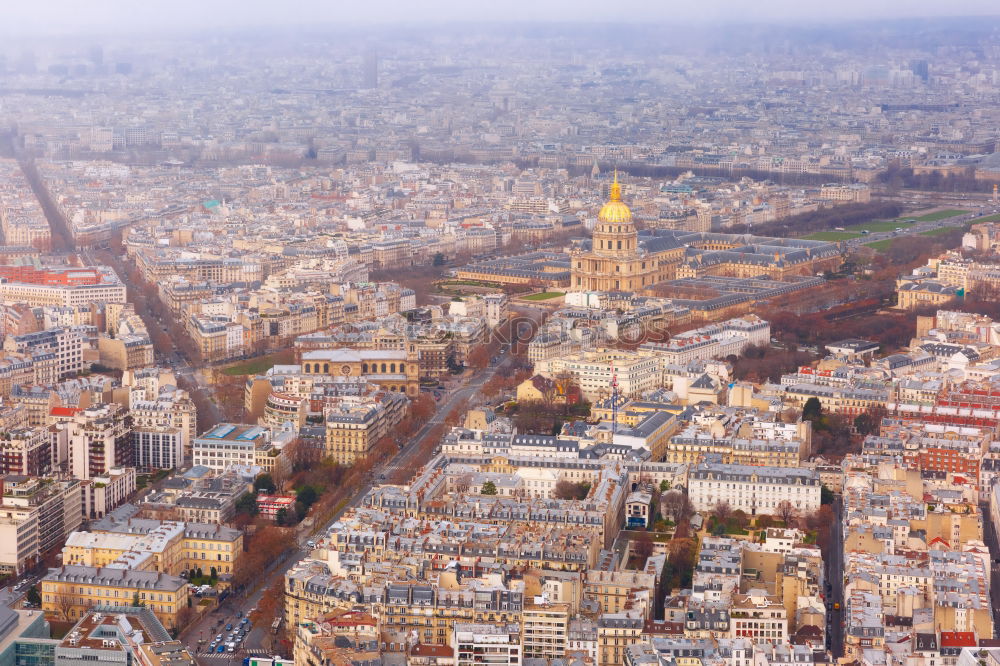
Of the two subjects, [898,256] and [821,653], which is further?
[898,256]

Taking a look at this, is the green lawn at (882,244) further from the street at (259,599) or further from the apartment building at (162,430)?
the apartment building at (162,430)

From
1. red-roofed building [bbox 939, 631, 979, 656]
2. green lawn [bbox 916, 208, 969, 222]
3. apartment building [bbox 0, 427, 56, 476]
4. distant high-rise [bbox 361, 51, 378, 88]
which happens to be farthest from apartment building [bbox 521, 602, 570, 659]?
distant high-rise [bbox 361, 51, 378, 88]

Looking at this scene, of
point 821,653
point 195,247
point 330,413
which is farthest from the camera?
point 195,247

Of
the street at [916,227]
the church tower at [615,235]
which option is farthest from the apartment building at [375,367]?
the street at [916,227]

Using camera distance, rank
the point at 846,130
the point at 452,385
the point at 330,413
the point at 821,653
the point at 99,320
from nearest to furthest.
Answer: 1. the point at 821,653
2. the point at 330,413
3. the point at 452,385
4. the point at 99,320
5. the point at 846,130

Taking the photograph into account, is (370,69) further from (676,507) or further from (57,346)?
(676,507)

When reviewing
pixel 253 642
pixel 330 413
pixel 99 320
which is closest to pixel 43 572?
pixel 253 642

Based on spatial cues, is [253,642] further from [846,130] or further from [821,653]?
[846,130]
